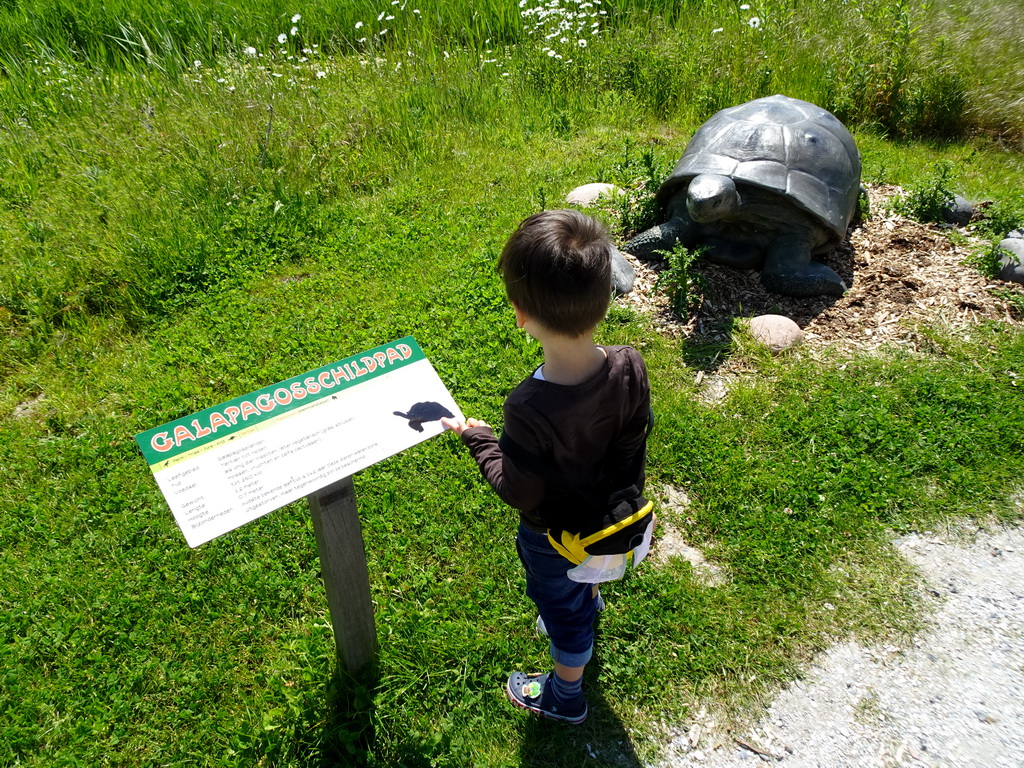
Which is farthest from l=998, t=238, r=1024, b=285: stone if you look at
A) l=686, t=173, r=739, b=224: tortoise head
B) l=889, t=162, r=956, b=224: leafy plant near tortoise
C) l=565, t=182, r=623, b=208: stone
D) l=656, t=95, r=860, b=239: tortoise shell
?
l=565, t=182, r=623, b=208: stone

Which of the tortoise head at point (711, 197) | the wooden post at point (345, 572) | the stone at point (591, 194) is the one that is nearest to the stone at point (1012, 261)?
the tortoise head at point (711, 197)

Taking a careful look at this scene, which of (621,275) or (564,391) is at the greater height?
(564,391)

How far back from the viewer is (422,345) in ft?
14.5

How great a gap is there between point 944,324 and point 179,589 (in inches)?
190

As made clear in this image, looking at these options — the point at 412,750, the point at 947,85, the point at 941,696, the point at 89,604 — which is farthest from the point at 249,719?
the point at 947,85

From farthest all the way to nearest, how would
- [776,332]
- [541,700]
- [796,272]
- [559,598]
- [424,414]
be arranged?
[796,272] → [776,332] → [541,700] → [559,598] → [424,414]

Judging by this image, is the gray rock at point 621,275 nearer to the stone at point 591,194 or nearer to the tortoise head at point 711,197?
the tortoise head at point 711,197

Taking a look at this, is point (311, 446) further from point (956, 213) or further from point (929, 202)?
point (956, 213)

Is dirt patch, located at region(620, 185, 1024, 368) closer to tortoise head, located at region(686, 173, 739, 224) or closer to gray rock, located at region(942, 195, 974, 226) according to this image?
gray rock, located at region(942, 195, 974, 226)

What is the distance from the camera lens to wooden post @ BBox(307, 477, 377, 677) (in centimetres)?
226

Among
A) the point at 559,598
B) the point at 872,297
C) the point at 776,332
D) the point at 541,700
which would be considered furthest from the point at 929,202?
the point at 541,700

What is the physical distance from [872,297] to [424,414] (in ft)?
12.6

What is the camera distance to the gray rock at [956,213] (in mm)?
5371

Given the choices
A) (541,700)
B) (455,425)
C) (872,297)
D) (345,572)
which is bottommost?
(872,297)
